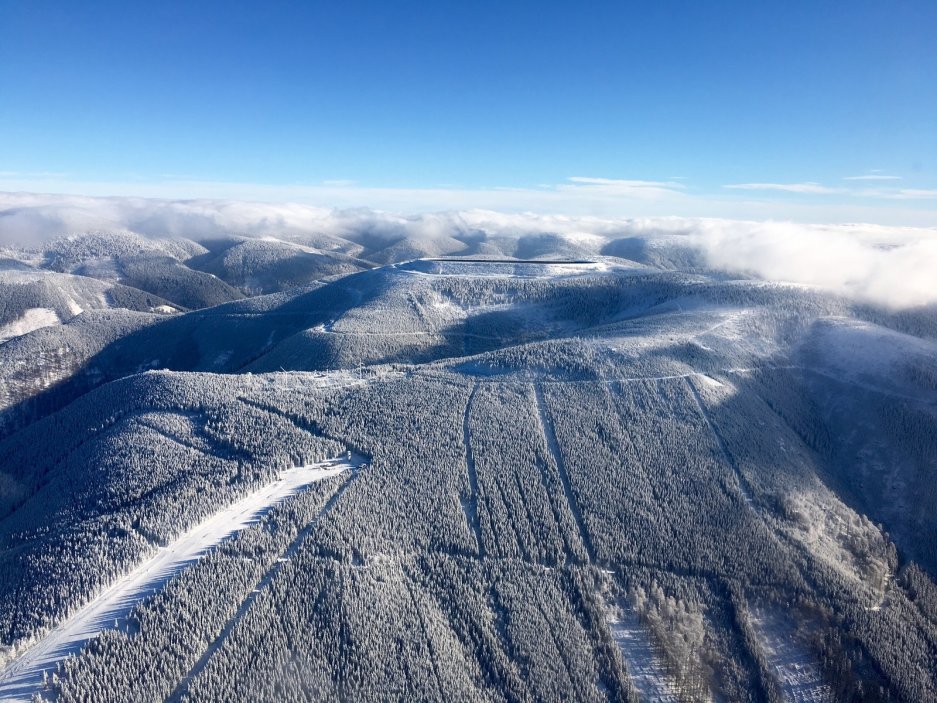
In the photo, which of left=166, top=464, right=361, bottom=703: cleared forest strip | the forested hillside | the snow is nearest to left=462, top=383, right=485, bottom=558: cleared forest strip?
the forested hillside

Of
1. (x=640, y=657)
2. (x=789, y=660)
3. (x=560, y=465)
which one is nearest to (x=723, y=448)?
(x=560, y=465)

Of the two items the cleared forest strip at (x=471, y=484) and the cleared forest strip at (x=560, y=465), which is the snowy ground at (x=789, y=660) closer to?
the cleared forest strip at (x=560, y=465)

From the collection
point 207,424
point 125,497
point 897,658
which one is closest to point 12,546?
point 125,497

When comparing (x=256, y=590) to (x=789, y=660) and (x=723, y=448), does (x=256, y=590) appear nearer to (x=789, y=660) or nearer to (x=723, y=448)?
(x=789, y=660)

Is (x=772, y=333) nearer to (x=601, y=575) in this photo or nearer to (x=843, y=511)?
(x=843, y=511)

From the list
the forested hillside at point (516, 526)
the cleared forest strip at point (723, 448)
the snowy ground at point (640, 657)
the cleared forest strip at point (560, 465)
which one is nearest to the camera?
the forested hillside at point (516, 526)

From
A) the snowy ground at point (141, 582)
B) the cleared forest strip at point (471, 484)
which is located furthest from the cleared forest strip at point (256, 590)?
the cleared forest strip at point (471, 484)

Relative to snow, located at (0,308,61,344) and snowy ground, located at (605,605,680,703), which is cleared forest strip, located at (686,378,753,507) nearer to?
snowy ground, located at (605,605,680,703)
